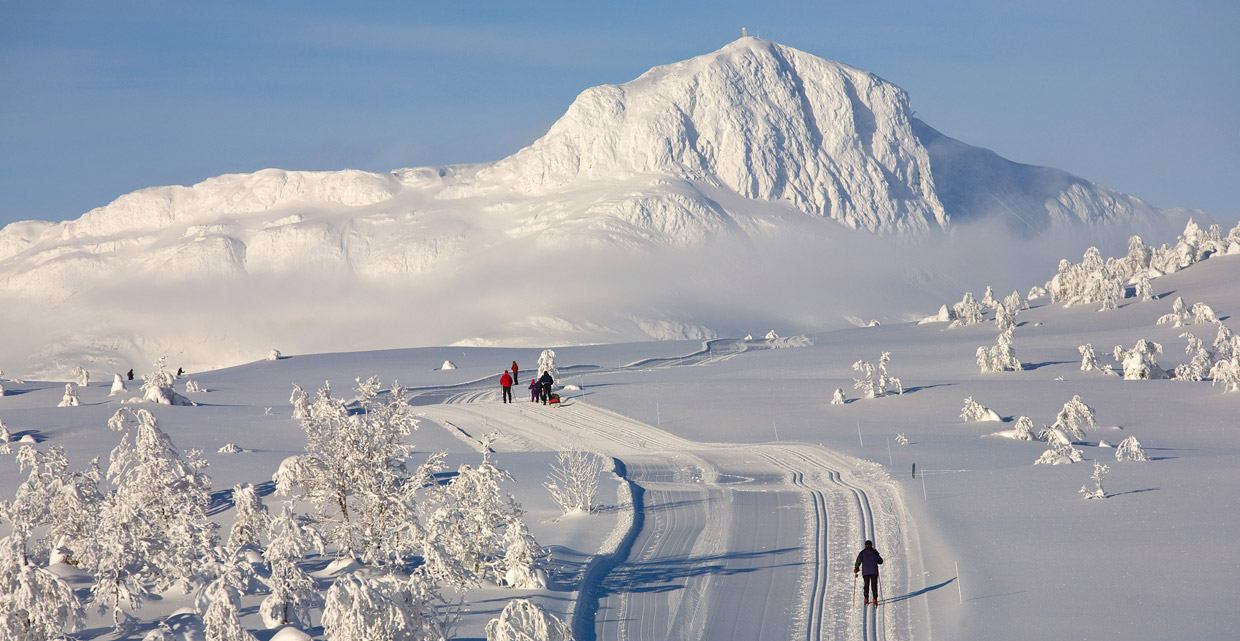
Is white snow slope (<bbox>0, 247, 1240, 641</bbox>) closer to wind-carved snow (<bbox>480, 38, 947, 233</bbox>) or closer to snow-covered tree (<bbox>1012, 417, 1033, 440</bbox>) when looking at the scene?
snow-covered tree (<bbox>1012, 417, 1033, 440</bbox>)

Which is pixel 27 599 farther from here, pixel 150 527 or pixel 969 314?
pixel 969 314

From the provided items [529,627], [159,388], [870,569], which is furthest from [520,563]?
[159,388]

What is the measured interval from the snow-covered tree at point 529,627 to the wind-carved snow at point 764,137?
16504 centimetres

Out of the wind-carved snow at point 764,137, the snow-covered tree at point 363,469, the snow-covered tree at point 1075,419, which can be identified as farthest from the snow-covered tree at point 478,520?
the wind-carved snow at point 764,137

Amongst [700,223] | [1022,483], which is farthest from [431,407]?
[700,223]

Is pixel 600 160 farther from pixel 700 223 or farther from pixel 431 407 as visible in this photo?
pixel 431 407

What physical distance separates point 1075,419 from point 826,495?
12367 millimetres

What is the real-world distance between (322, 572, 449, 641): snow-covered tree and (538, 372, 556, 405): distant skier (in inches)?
1020

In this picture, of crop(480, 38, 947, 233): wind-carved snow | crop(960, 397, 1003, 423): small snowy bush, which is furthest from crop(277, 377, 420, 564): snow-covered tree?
crop(480, 38, 947, 233): wind-carved snow

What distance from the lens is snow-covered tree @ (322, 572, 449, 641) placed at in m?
9.39

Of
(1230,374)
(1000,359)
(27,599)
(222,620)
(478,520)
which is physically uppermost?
(1000,359)

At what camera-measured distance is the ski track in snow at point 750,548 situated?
13062mm

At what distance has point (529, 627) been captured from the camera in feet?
33.1

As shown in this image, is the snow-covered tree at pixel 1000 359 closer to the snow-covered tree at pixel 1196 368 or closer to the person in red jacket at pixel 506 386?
the snow-covered tree at pixel 1196 368
